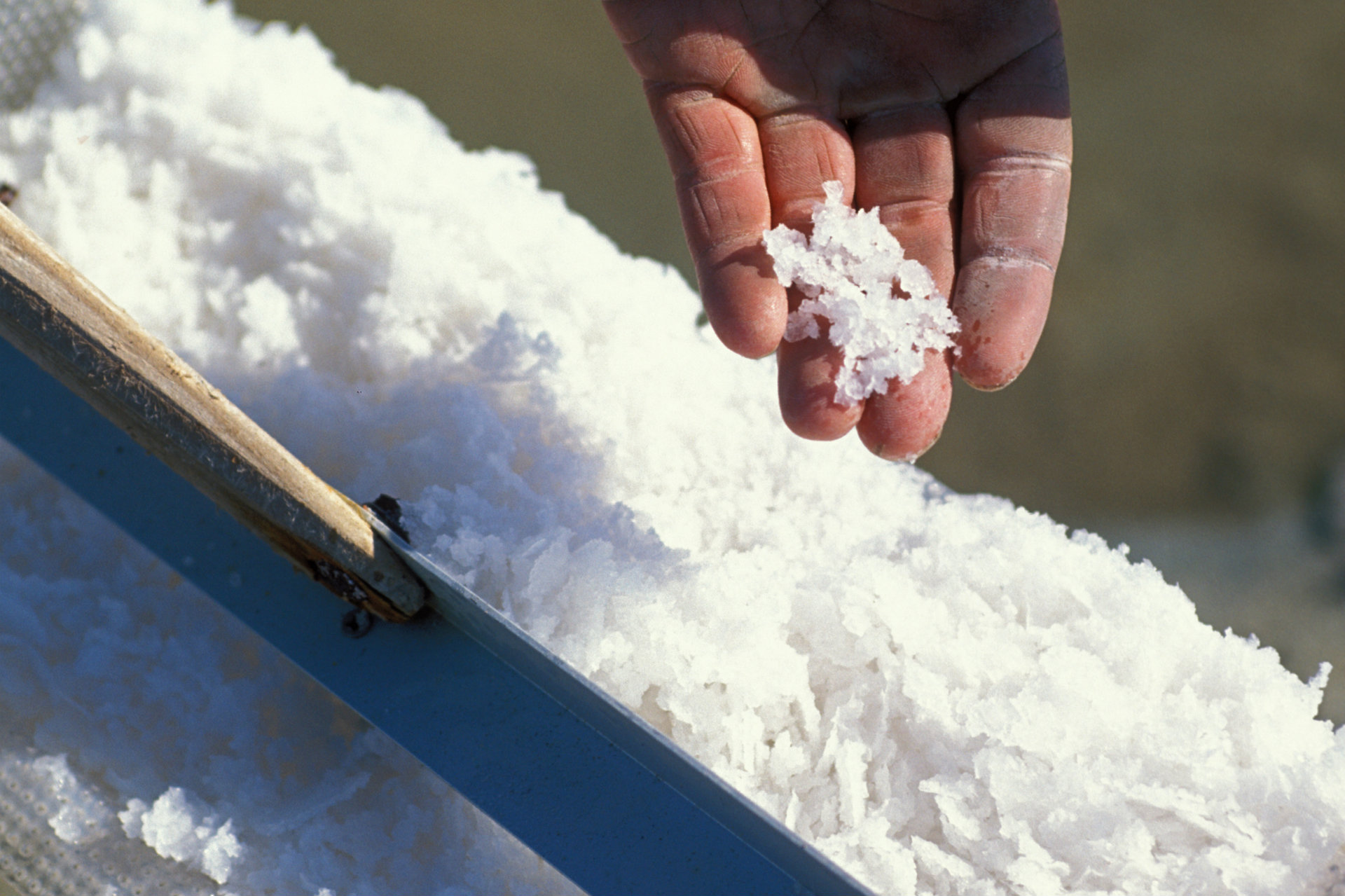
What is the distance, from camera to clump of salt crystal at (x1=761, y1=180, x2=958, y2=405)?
39.2 inches

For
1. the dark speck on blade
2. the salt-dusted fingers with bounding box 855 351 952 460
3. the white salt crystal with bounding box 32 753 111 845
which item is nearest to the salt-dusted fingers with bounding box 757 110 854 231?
the salt-dusted fingers with bounding box 855 351 952 460

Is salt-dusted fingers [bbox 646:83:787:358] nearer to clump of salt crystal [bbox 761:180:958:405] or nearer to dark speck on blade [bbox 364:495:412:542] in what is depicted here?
clump of salt crystal [bbox 761:180:958:405]

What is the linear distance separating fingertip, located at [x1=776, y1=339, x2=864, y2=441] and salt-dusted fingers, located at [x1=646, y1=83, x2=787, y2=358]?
34 millimetres

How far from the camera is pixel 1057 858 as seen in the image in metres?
0.89

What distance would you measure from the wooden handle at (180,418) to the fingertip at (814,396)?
410mm

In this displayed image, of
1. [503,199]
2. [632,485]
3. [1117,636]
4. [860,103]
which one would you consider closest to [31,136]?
[503,199]

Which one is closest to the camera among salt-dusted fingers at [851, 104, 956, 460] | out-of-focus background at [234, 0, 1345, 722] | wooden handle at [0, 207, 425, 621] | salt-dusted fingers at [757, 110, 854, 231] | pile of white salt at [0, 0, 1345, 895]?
wooden handle at [0, 207, 425, 621]

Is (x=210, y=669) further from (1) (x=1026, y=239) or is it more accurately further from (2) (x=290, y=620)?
(1) (x=1026, y=239)

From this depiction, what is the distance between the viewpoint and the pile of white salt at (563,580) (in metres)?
0.90

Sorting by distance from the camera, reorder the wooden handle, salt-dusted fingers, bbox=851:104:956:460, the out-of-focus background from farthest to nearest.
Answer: the out-of-focus background → salt-dusted fingers, bbox=851:104:956:460 → the wooden handle

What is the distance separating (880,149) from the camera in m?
1.17

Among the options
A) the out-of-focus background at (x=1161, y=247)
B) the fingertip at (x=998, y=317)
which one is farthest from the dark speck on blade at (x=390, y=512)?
the out-of-focus background at (x=1161, y=247)

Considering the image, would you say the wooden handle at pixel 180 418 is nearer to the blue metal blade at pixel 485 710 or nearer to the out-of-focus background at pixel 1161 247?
the blue metal blade at pixel 485 710

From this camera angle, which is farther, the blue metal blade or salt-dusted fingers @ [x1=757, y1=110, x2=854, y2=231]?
salt-dusted fingers @ [x1=757, y1=110, x2=854, y2=231]
